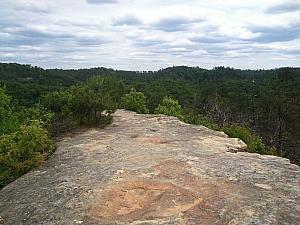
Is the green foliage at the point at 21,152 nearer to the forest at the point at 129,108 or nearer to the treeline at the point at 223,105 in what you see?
the forest at the point at 129,108

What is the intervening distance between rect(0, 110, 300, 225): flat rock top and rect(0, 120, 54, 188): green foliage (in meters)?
0.47

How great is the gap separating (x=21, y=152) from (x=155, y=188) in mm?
6349

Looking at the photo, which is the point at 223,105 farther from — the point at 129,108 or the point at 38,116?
the point at 38,116

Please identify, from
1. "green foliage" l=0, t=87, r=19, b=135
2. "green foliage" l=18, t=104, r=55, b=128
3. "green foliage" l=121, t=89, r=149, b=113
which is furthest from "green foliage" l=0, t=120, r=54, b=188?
"green foliage" l=121, t=89, r=149, b=113

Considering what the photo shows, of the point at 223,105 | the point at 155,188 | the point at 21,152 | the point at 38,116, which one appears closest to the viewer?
the point at 155,188

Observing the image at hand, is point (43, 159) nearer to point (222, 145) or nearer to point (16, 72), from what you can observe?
point (222, 145)

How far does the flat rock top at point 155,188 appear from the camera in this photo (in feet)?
30.8

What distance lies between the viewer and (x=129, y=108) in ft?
138

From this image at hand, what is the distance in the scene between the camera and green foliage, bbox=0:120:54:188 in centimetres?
1436

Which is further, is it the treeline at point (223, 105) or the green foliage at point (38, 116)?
the treeline at point (223, 105)

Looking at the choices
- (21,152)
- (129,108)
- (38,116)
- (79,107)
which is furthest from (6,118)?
(129,108)

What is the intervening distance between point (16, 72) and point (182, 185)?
95053 millimetres

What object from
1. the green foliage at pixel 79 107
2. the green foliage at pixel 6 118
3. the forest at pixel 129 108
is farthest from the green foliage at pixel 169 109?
the green foliage at pixel 6 118

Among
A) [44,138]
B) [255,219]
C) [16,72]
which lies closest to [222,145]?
[44,138]
